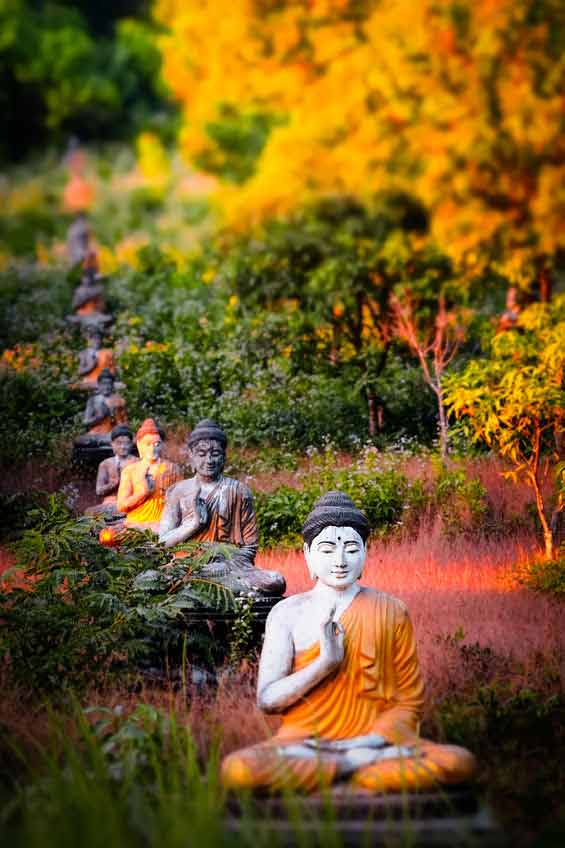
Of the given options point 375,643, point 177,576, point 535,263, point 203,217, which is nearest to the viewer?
point 375,643

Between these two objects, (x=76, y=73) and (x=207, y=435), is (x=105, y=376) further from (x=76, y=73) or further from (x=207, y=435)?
(x=76, y=73)

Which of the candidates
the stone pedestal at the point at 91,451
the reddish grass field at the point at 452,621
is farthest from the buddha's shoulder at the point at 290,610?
the stone pedestal at the point at 91,451

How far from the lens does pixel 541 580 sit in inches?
233

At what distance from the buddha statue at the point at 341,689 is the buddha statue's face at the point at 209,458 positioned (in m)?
1.23

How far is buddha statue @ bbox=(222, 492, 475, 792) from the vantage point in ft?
10.6

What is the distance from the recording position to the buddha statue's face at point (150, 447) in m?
6.42

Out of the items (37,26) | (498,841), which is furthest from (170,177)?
(498,841)

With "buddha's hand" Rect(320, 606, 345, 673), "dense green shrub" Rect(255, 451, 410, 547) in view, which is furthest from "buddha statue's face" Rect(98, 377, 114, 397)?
"buddha's hand" Rect(320, 606, 345, 673)

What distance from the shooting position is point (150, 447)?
6.42 metres

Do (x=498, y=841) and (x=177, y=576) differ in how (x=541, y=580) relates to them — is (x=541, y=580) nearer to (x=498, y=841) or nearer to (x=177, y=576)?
(x=177, y=576)

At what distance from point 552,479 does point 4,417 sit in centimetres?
383

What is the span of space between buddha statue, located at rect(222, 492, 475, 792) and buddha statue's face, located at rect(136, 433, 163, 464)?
8.79 feet

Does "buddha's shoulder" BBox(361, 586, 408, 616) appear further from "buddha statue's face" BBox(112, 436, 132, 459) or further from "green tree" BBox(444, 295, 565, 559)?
"buddha statue's face" BBox(112, 436, 132, 459)

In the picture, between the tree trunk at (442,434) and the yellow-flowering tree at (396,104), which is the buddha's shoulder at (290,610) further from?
the yellow-flowering tree at (396,104)
